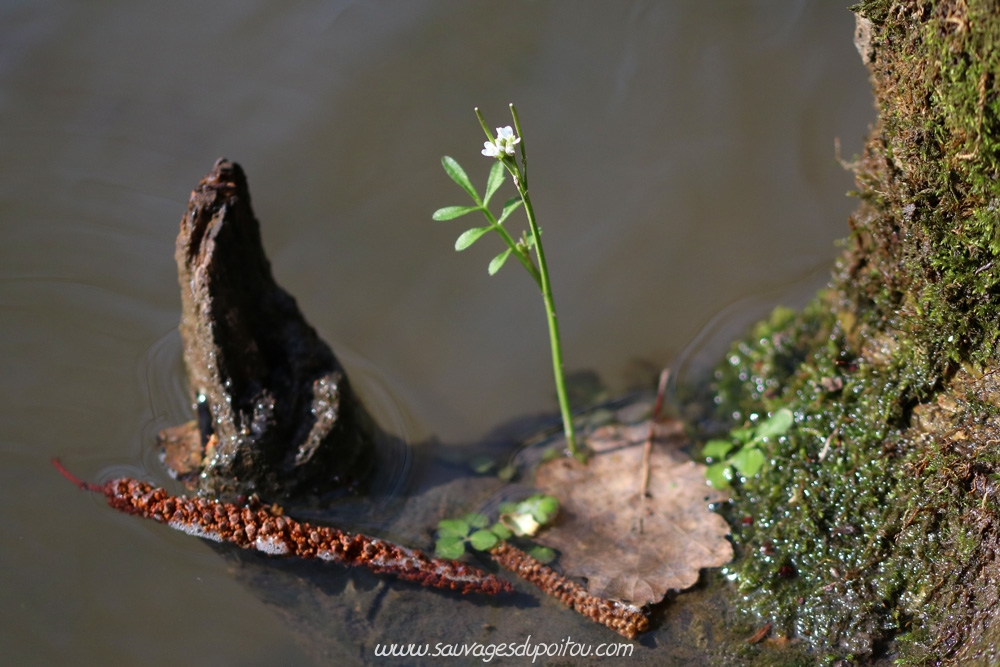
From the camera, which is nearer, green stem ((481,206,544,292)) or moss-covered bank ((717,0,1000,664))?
moss-covered bank ((717,0,1000,664))

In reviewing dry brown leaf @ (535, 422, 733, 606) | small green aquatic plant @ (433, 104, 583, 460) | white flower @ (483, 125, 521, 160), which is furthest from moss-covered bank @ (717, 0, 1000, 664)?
white flower @ (483, 125, 521, 160)

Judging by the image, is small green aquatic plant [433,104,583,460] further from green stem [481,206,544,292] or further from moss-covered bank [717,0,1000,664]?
moss-covered bank [717,0,1000,664]

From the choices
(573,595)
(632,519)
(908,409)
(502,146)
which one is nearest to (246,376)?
(502,146)

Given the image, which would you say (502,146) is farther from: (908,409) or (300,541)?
(908,409)

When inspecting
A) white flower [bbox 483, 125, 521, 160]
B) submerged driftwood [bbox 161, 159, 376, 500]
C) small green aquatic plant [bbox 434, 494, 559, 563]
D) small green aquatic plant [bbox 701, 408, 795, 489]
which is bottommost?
small green aquatic plant [bbox 434, 494, 559, 563]

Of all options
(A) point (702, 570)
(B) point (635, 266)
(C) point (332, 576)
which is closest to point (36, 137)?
(C) point (332, 576)

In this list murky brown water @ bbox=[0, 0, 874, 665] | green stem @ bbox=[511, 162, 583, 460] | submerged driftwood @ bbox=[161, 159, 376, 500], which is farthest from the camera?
murky brown water @ bbox=[0, 0, 874, 665]

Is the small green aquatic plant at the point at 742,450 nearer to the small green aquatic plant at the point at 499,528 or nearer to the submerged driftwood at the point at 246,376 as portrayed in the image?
the small green aquatic plant at the point at 499,528
